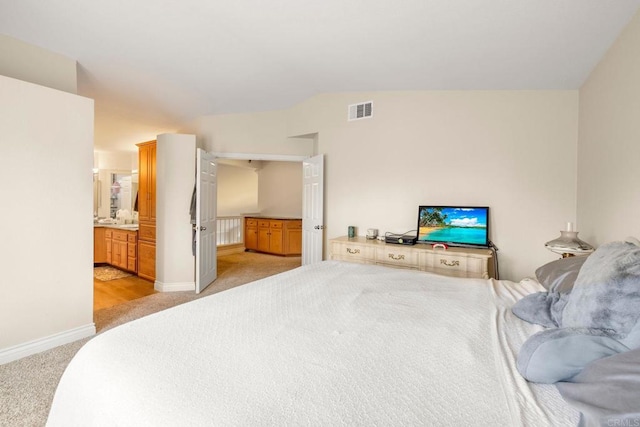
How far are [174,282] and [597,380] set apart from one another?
4.43m

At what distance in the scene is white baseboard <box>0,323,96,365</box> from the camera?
2.23 m

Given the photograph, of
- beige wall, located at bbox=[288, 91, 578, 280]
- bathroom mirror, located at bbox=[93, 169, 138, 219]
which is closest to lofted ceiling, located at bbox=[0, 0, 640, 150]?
beige wall, located at bbox=[288, 91, 578, 280]

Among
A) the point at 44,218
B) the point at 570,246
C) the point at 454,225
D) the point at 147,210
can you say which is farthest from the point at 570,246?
the point at 147,210

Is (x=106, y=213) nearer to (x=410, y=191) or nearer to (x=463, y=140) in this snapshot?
(x=410, y=191)

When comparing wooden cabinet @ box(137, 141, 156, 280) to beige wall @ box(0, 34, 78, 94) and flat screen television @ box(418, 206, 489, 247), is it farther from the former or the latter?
flat screen television @ box(418, 206, 489, 247)

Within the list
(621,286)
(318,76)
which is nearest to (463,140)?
(318,76)

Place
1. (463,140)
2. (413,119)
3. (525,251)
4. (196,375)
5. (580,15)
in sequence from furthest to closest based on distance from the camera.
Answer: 1. (413,119)
2. (463,140)
3. (525,251)
4. (580,15)
5. (196,375)

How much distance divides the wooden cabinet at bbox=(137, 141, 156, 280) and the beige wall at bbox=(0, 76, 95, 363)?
1680mm

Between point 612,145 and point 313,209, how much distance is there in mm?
3142

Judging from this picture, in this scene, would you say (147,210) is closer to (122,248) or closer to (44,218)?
(122,248)

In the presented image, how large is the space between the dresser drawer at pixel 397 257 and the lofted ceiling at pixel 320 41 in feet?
6.08

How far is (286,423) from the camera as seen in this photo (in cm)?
68

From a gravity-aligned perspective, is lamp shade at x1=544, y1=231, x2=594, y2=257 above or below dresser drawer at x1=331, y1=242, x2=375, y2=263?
above

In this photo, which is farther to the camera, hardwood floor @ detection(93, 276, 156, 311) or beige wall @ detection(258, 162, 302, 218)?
beige wall @ detection(258, 162, 302, 218)
